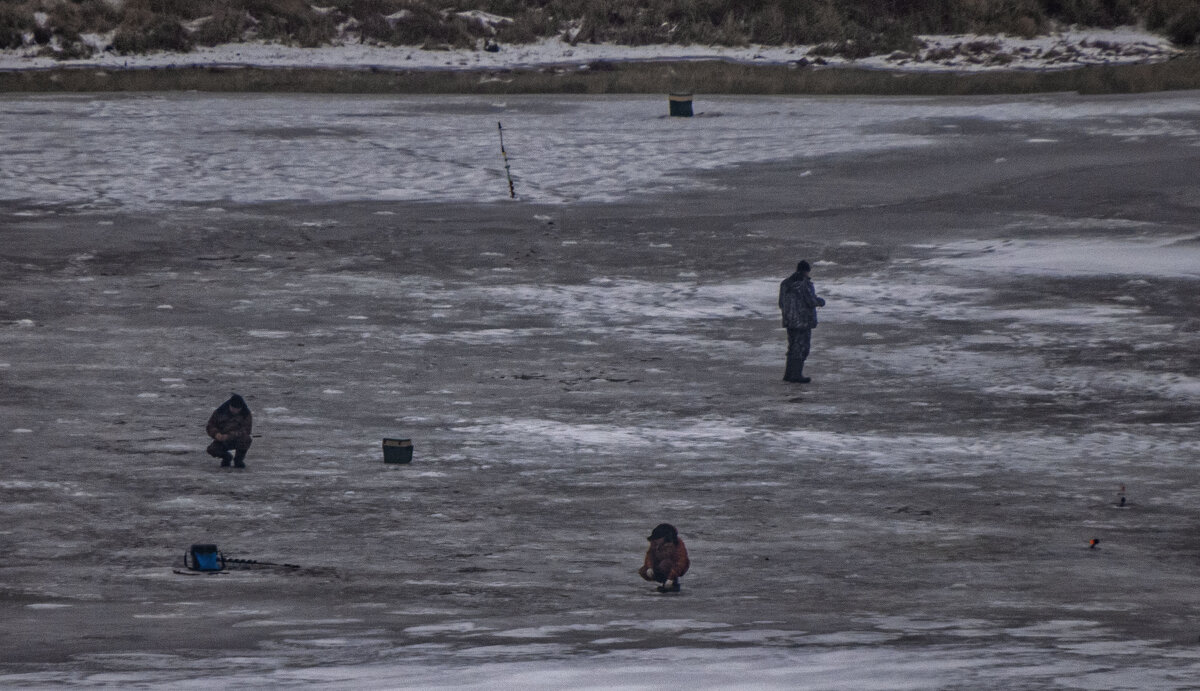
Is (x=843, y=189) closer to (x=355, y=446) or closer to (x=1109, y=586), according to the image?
(x=355, y=446)

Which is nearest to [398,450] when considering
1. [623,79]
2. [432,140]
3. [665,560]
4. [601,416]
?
[601,416]

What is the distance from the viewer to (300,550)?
967cm

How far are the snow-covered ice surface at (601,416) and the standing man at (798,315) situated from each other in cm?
24

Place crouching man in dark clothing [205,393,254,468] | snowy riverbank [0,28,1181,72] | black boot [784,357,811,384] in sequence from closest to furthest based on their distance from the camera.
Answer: crouching man in dark clothing [205,393,254,468]
black boot [784,357,811,384]
snowy riverbank [0,28,1181,72]

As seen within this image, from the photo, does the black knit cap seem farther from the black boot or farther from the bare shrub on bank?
the bare shrub on bank

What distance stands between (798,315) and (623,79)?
2456 centimetres

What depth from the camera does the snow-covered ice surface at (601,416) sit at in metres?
8.04

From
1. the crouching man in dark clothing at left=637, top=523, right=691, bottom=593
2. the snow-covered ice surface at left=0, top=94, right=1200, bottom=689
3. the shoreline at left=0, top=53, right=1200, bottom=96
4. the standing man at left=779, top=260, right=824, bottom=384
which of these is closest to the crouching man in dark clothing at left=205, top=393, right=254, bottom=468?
the snow-covered ice surface at left=0, top=94, right=1200, bottom=689

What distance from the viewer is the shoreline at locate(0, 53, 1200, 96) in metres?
36.1

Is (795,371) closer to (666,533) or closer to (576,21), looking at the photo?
(666,533)

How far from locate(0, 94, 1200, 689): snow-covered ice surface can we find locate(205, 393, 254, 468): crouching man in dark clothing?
0.26 meters

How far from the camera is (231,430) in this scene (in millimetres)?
11211

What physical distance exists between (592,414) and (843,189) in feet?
40.9

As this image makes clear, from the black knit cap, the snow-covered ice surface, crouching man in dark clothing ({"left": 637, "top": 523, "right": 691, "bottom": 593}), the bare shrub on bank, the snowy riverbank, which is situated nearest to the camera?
the snow-covered ice surface
